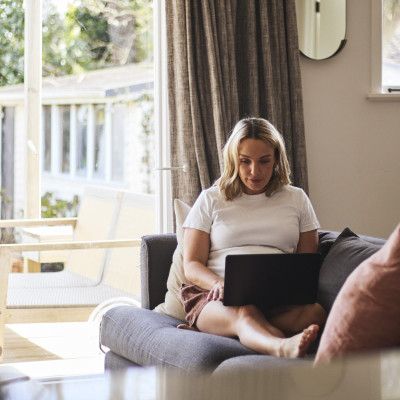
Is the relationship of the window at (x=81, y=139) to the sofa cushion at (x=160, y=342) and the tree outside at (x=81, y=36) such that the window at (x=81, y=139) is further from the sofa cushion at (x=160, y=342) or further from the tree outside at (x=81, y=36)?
the sofa cushion at (x=160, y=342)

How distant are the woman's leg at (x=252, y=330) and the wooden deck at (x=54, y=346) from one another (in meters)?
1.17

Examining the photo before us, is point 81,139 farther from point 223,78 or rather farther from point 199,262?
point 199,262

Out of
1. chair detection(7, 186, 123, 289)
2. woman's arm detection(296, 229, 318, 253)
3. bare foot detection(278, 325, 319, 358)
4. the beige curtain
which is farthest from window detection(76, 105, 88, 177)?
bare foot detection(278, 325, 319, 358)

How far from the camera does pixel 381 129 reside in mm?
4285

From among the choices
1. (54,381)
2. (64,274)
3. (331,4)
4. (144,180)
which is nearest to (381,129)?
(331,4)

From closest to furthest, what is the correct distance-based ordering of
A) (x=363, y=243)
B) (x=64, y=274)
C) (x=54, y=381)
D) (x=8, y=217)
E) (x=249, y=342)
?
(x=54, y=381), (x=249, y=342), (x=363, y=243), (x=64, y=274), (x=8, y=217)

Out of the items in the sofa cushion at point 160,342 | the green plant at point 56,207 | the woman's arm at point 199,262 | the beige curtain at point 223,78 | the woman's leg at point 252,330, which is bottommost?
the sofa cushion at point 160,342

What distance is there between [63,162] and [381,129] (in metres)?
1.83

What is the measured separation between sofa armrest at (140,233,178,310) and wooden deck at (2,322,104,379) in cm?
78

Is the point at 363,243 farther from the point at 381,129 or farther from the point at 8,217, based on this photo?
the point at 8,217

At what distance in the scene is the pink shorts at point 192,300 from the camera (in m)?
2.66

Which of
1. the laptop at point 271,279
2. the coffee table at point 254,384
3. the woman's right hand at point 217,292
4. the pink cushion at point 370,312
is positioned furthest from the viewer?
the woman's right hand at point 217,292

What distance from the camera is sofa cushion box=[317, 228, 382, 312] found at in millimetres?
2475

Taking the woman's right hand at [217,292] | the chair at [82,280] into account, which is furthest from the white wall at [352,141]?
the woman's right hand at [217,292]
